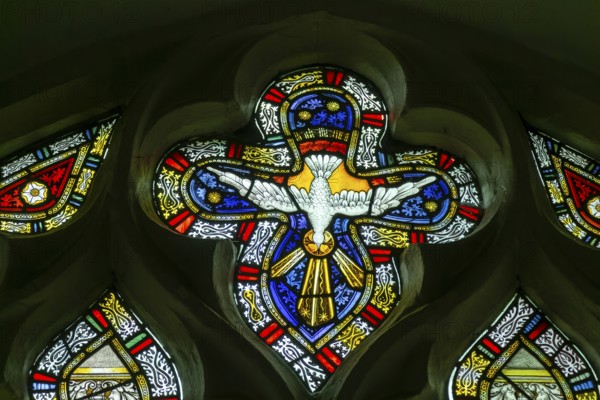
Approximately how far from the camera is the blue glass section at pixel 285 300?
652 cm

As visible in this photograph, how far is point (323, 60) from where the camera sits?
7668 mm

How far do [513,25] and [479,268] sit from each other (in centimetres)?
146

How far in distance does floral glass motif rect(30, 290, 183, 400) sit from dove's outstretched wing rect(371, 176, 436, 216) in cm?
131

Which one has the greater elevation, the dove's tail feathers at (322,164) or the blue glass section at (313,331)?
the dove's tail feathers at (322,164)

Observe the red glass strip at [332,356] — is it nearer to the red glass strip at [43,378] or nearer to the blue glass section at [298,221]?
the blue glass section at [298,221]

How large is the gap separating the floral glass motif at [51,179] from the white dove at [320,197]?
22.7 inches

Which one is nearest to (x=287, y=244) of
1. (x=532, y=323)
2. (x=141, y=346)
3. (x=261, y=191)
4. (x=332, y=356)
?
(x=261, y=191)

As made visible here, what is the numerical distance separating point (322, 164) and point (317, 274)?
0.74 m

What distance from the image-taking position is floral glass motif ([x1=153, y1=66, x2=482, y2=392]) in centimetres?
652

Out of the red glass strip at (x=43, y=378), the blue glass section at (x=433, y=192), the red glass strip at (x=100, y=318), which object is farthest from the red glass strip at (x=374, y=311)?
the red glass strip at (x=43, y=378)

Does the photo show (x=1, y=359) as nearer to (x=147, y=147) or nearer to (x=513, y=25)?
(x=147, y=147)

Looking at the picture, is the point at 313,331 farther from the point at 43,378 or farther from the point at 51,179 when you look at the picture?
the point at 51,179

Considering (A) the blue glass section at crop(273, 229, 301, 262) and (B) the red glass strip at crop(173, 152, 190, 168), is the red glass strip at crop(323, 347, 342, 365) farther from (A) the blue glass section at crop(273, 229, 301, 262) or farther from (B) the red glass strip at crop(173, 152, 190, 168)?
(B) the red glass strip at crop(173, 152, 190, 168)

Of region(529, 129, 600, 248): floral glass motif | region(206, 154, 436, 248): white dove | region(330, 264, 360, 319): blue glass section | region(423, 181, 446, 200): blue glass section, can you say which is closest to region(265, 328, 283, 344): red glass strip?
region(330, 264, 360, 319): blue glass section
